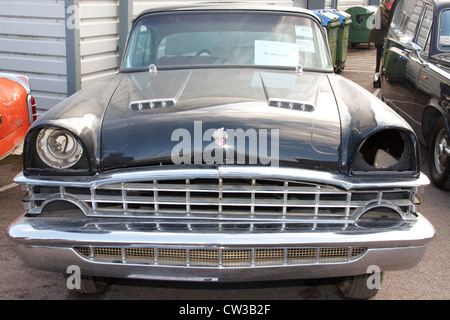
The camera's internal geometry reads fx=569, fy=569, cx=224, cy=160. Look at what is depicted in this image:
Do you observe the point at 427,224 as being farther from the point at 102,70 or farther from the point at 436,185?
the point at 102,70

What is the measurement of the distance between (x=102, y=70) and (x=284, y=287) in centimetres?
528

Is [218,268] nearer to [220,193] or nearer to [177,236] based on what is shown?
[177,236]

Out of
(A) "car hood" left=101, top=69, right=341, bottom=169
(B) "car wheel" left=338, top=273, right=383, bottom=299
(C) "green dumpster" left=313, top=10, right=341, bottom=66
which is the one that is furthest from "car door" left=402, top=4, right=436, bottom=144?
(C) "green dumpster" left=313, top=10, right=341, bottom=66

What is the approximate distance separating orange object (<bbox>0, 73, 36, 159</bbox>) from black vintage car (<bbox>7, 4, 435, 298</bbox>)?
4.54ft

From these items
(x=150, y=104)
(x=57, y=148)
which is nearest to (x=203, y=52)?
(x=150, y=104)

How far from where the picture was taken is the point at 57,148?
2.90 m

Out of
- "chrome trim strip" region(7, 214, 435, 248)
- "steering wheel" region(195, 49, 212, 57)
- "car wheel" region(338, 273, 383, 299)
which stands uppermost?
"steering wheel" region(195, 49, 212, 57)

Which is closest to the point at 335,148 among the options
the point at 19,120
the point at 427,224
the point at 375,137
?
the point at 375,137

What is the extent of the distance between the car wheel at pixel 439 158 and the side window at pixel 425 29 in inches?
37.7

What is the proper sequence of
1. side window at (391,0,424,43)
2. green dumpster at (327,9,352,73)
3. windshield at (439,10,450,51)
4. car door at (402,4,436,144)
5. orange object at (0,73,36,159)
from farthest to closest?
green dumpster at (327,9,352,73), side window at (391,0,424,43), windshield at (439,10,450,51), car door at (402,4,436,144), orange object at (0,73,36,159)

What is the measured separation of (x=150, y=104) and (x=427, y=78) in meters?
3.37

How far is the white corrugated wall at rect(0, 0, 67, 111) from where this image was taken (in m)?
7.08

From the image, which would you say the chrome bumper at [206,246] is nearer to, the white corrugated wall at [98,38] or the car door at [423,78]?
the car door at [423,78]

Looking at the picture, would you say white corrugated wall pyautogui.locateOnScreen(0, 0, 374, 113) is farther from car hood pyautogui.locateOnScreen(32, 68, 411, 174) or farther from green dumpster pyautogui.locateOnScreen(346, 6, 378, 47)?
green dumpster pyautogui.locateOnScreen(346, 6, 378, 47)
